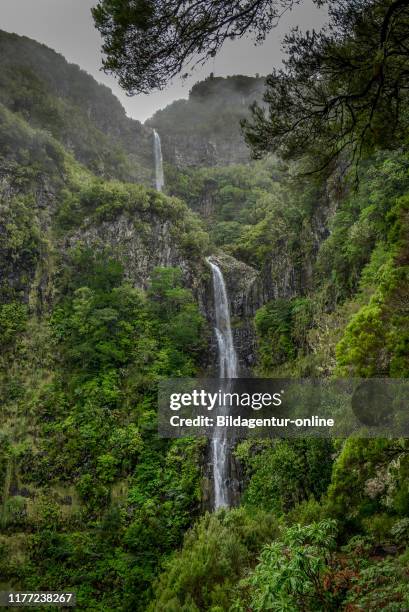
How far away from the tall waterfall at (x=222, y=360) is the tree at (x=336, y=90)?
1157cm

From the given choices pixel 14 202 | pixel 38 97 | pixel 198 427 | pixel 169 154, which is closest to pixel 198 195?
pixel 169 154

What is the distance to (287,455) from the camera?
10.9 m

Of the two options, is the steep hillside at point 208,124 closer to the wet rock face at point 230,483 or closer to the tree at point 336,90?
the wet rock face at point 230,483

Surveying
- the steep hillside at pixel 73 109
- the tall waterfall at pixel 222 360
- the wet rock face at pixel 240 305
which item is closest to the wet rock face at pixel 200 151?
the steep hillside at pixel 73 109

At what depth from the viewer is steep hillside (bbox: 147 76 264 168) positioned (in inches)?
1789

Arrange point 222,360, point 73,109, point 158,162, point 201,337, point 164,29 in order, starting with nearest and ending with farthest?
point 164,29, point 222,360, point 201,337, point 73,109, point 158,162

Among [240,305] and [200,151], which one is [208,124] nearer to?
[200,151]

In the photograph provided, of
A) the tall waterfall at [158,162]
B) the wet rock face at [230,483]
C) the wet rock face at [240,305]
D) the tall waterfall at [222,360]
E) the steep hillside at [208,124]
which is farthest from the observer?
the steep hillside at [208,124]

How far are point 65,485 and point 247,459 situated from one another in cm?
676

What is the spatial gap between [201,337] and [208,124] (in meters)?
36.5

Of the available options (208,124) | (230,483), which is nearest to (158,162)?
(208,124)

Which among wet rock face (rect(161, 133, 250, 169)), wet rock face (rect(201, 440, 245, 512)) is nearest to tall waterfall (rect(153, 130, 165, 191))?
wet rock face (rect(161, 133, 250, 169))

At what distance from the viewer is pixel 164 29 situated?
498 cm

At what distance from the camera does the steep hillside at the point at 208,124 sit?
149 ft
